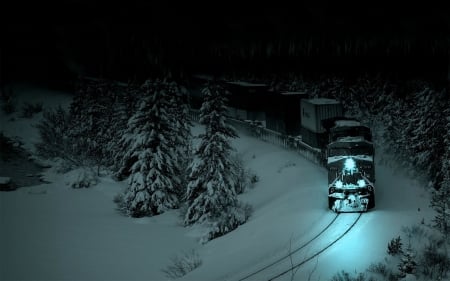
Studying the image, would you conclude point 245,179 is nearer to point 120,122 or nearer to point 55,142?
point 120,122

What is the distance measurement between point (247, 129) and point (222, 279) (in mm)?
32720

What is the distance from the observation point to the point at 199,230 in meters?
26.6

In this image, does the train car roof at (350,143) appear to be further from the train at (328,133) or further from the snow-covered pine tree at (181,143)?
the snow-covered pine tree at (181,143)

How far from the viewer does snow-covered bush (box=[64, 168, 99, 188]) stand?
39562 millimetres

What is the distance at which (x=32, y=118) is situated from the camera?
68500 mm

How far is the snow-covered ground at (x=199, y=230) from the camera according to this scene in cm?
1828

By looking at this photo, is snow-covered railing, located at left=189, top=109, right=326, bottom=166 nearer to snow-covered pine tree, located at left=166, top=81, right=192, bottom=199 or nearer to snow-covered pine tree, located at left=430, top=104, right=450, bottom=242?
snow-covered pine tree, located at left=166, top=81, right=192, bottom=199

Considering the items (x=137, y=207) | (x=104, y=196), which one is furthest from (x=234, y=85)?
(x=137, y=207)

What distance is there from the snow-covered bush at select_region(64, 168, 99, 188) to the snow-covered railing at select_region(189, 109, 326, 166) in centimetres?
1399

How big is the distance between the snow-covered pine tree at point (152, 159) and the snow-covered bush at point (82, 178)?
9.87m

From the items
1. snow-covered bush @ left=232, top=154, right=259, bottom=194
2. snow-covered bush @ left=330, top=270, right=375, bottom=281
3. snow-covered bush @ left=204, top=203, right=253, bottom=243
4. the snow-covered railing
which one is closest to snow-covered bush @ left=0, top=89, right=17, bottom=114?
the snow-covered railing

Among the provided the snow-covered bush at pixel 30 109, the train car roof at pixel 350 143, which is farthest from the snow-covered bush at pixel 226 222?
the snow-covered bush at pixel 30 109

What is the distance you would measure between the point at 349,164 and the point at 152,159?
14.1 metres

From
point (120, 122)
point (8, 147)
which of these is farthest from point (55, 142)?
point (120, 122)
